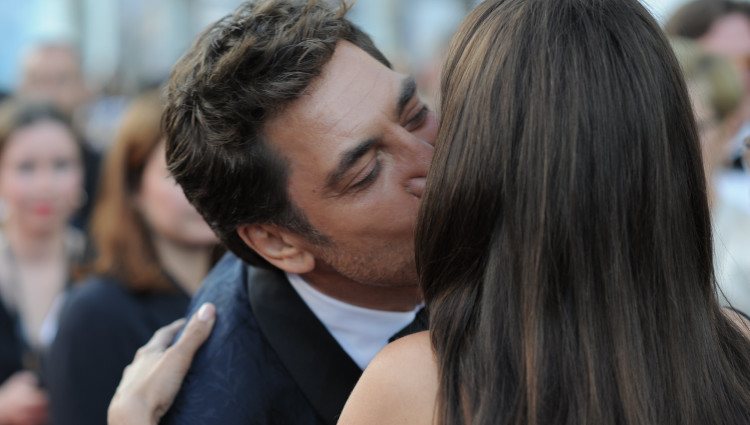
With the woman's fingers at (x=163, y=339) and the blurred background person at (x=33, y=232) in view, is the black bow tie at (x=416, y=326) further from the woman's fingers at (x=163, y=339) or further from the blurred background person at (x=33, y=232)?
the blurred background person at (x=33, y=232)

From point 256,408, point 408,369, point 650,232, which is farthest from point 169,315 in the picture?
point 650,232

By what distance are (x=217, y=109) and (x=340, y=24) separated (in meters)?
0.36

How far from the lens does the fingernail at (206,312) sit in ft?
7.42

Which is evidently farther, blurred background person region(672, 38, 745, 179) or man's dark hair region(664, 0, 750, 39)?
man's dark hair region(664, 0, 750, 39)

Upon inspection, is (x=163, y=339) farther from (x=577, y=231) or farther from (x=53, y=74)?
(x=53, y=74)

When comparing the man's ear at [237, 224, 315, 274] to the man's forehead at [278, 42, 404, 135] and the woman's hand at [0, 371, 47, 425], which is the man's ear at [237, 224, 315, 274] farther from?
the woman's hand at [0, 371, 47, 425]

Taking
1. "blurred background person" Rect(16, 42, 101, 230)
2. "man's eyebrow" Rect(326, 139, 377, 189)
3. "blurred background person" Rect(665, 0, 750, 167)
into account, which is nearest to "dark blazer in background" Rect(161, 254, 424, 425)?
"man's eyebrow" Rect(326, 139, 377, 189)

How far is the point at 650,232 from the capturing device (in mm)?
1537

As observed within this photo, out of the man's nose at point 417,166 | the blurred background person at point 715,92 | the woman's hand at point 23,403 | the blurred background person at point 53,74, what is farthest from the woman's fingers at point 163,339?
the blurred background person at point 53,74

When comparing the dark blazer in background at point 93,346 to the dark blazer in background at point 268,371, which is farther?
the dark blazer in background at point 93,346

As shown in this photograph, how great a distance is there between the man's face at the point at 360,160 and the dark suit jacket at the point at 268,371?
0.17 meters

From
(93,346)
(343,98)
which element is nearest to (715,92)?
(343,98)

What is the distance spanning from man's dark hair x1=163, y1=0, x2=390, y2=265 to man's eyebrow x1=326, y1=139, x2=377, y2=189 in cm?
16

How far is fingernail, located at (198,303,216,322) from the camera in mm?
2262
